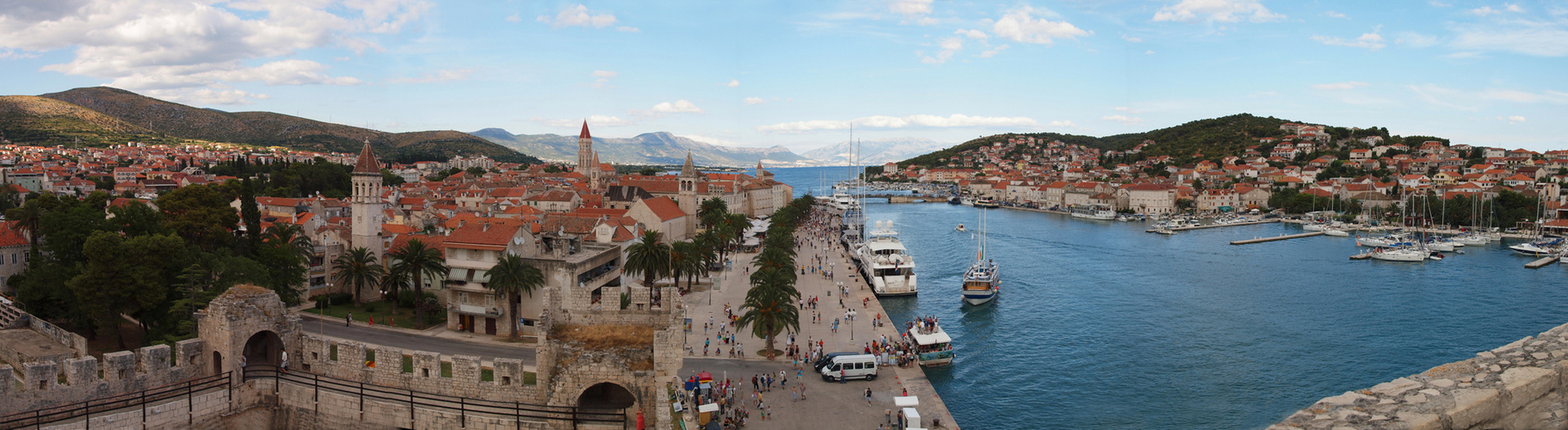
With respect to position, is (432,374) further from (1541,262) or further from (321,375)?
(1541,262)

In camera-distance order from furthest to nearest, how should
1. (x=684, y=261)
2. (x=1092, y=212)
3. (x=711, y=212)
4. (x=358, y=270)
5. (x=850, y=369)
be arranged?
(x=1092, y=212) < (x=711, y=212) < (x=684, y=261) < (x=358, y=270) < (x=850, y=369)

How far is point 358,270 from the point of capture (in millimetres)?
35750

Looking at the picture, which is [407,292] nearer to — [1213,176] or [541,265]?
[541,265]

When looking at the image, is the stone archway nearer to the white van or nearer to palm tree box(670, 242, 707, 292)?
the white van

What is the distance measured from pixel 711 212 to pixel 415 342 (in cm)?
4595

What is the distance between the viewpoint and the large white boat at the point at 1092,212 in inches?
4621

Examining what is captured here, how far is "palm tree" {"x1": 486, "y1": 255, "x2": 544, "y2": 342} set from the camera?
30125mm

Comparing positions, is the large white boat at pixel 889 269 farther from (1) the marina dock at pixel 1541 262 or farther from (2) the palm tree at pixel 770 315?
(1) the marina dock at pixel 1541 262

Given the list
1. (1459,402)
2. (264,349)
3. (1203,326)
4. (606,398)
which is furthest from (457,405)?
(1203,326)

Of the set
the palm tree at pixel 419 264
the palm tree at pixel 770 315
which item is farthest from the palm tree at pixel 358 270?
the palm tree at pixel 770 315

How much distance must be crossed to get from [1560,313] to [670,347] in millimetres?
51231

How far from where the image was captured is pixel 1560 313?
41469 millimetres

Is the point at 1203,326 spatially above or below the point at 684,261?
below

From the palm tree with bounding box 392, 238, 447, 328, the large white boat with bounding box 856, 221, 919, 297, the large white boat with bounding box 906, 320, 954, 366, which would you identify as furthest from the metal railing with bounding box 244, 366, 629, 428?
the large white boat with bounding box 856, 221, 919, 297
